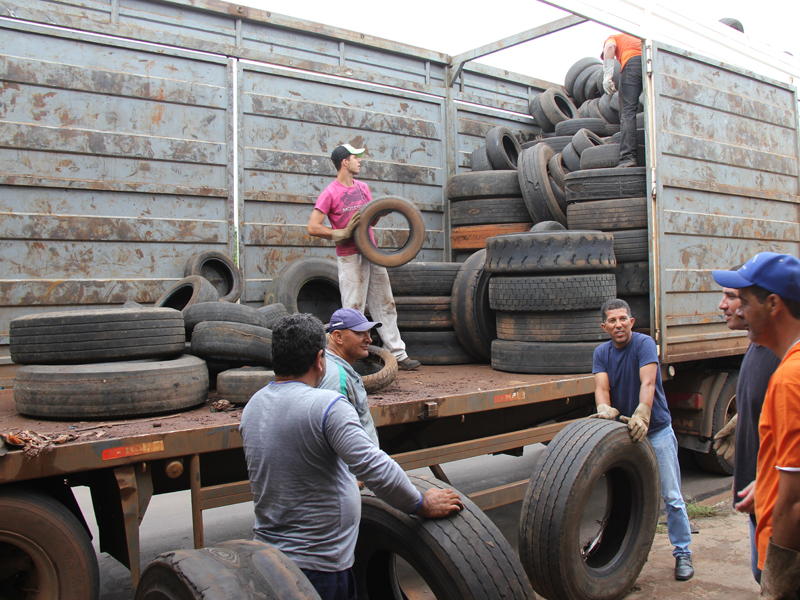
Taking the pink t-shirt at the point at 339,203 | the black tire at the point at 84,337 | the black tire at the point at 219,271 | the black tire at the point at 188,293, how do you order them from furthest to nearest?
the pink t-shirt at the point at 339,203, the black tire at the point at 219,271, the black tire at the point at 188,293, the black tire at the point at 84,337

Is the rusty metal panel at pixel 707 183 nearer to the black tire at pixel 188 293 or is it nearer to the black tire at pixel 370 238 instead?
the black tire at pixel 370 238

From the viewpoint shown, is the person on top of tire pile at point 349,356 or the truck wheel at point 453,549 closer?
the truck wheel at point 453,549

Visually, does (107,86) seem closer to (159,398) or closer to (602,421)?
(159,398)

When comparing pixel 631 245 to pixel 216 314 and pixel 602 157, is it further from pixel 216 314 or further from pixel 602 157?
pixel 216 314

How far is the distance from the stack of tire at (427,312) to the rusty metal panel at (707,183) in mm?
1669

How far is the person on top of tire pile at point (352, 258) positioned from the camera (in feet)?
16.2

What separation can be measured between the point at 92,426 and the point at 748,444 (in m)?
2.80

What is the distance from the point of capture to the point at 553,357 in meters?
4.67

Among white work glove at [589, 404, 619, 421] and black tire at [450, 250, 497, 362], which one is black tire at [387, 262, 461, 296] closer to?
black tire at [450, 250, 497, 362]

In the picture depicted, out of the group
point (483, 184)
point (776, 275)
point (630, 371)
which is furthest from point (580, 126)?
point (776, 275)

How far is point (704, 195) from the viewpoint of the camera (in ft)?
18.5

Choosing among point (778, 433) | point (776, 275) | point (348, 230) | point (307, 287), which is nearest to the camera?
point (778, 433)

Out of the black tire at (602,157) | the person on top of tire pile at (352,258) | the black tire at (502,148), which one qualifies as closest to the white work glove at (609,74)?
the black tire at (602,157)

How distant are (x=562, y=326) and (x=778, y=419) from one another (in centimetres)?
297
